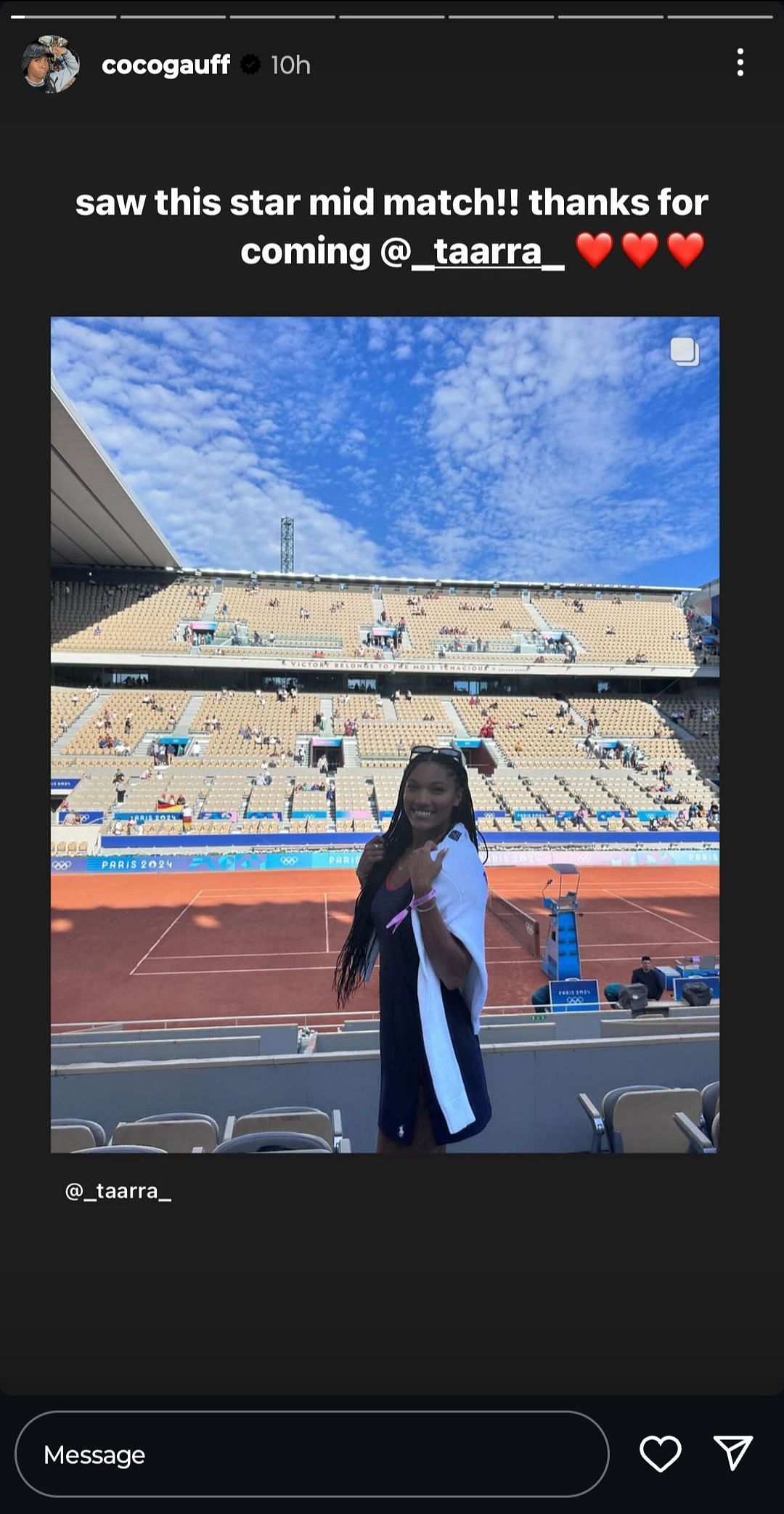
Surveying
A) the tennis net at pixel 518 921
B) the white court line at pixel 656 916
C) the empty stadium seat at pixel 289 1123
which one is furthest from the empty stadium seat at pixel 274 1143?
the white court line at pixel 656 916

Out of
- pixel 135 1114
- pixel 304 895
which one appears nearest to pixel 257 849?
pixel 304 895

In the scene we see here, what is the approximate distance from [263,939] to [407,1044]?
11.5m

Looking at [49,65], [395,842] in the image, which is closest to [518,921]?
[395,842]

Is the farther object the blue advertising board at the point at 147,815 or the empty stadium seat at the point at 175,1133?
the blue advertising board at the point at 147,815

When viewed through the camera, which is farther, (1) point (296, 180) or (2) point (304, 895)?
(2) point (304, 895)

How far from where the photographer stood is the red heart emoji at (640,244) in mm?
1325

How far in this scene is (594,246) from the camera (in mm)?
1329

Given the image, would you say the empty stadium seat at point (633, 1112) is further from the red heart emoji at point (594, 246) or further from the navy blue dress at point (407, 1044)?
the red heart emoji at point (594, 246)

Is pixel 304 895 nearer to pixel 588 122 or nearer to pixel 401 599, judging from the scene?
pixel 588 122

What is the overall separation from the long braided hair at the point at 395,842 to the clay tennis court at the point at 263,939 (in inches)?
186

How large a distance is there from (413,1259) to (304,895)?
15.4m

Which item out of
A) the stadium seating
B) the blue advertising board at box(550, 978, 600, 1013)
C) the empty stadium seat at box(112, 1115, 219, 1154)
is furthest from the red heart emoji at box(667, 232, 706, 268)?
the stadium seating

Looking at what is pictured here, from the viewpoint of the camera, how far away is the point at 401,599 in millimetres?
36062

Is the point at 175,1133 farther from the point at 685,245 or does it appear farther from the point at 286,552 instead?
the point at 286,552
